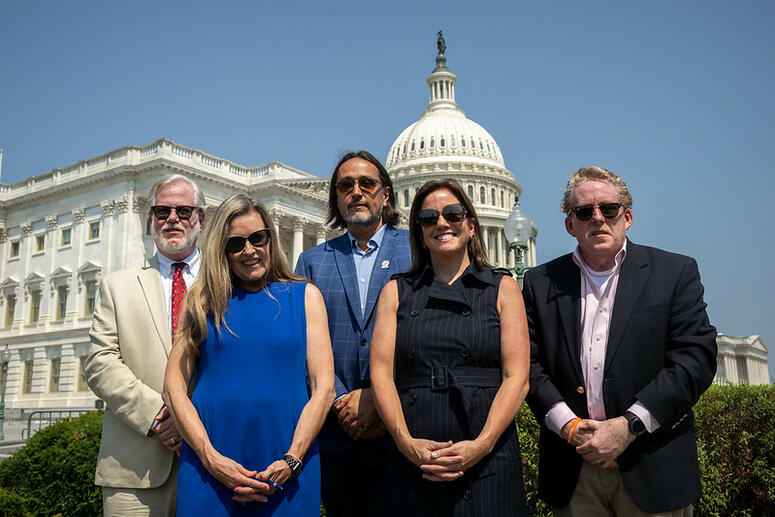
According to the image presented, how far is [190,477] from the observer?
11.5 ft

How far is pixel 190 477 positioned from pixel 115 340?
126cm

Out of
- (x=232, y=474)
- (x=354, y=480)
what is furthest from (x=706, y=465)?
(x=232, y=474)

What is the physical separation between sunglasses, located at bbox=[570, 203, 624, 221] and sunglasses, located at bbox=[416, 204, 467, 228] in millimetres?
675

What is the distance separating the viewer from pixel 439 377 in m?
3.63

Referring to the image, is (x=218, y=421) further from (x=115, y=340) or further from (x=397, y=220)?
(x=397, y=220)

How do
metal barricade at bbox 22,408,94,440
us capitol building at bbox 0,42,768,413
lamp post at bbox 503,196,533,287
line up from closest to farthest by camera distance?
lamp post at bbox 503,196,533,287 < metal barricade at bbox 22,408,94,440 < us capitol building at bbox 0,42,768,413

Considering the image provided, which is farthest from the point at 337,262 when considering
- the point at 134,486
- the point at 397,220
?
the point at 134,486

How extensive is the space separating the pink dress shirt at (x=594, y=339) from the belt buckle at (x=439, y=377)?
66 cm

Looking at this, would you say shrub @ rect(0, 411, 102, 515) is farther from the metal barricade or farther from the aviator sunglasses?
the metal barricade

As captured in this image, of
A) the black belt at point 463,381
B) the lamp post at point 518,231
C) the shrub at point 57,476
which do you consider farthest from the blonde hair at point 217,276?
the lamp post at point 518,231

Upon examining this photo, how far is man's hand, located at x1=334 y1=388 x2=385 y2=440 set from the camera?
13.1ft

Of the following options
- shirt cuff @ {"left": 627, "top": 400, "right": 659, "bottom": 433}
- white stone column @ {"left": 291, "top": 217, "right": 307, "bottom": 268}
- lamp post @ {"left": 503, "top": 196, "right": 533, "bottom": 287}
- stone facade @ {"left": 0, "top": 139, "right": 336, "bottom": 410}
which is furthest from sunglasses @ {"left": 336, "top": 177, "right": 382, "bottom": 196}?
white stone column @ {"left": 291, "top": 217, "right": 307, "bottom": 268}

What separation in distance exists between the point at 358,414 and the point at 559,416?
1.14 metres

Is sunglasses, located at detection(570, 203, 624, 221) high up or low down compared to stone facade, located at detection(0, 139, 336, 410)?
down
